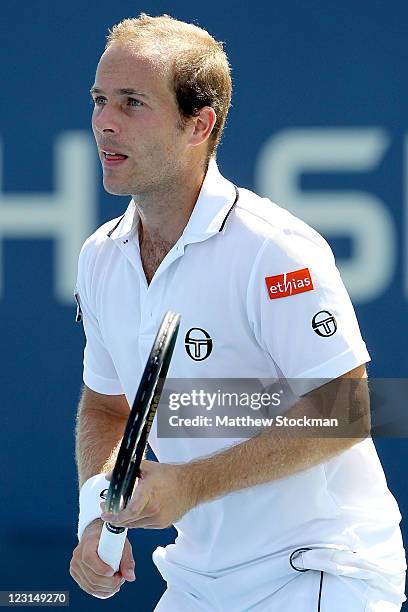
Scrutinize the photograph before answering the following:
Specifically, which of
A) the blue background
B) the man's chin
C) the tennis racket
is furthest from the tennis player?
the blue background

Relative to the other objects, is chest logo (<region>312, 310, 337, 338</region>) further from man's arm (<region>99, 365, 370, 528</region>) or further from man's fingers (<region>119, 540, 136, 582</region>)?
man's fingers (<region>119, 540, 136, 582</region>)

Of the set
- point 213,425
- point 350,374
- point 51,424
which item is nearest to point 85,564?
point 213,425

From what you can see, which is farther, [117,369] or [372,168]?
[372,168]

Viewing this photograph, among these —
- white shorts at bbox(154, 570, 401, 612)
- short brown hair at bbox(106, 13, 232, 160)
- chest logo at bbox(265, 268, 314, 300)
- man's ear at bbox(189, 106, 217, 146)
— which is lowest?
white shorts at bbox(154, 570, 401, 612)

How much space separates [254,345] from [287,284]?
16 centimetres

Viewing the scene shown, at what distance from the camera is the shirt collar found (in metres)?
Result: 2.46

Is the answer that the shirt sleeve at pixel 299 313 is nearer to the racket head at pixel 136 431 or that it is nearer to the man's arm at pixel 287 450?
the man's arm at pixel 287 450

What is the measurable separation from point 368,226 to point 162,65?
56.0 inches

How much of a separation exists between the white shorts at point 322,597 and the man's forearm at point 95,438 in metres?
0.40

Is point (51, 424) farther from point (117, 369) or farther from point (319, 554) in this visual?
point (319, 554)

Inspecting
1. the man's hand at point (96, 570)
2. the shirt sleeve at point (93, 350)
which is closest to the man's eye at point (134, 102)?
the shirt sleeve at point (93, 350)

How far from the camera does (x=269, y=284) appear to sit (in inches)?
91.4

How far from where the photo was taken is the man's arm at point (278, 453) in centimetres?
224

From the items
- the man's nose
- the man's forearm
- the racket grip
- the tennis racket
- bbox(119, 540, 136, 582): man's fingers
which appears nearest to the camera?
the tennis racket
